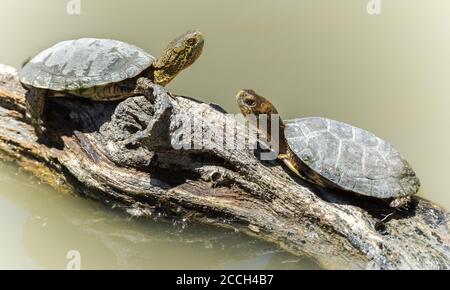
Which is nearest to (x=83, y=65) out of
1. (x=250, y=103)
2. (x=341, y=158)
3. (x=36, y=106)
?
(x=36, y=106)

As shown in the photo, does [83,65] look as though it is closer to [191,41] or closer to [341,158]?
[191,41]

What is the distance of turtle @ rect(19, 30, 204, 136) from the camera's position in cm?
388

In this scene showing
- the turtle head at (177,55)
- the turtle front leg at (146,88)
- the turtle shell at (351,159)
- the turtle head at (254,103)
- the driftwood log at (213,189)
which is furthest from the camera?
the turtle head at (177,55)

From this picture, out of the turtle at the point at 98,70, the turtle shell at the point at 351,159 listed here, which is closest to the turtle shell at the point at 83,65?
the turtle at the point at 98,70

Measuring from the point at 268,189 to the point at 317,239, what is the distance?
1.52 feet

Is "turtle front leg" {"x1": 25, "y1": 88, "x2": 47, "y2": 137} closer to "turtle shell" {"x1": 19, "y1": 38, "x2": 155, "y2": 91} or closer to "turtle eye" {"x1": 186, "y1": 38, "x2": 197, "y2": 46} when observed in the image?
"turtle shell" {"x1": 19, "y1": 38, "x2": 155, "y2": 91}

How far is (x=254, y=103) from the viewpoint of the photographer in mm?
3670

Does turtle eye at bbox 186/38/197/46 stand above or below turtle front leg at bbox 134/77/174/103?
above

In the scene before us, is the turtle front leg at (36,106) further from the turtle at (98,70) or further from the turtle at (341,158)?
the turtle at (341,158)

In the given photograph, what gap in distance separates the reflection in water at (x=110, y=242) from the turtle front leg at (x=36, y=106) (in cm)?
56

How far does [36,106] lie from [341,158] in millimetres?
2301

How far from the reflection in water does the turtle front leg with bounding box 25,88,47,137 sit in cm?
56

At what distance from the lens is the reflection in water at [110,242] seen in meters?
3.45

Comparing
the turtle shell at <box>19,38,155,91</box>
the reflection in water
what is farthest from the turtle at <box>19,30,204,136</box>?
the reflection in water
